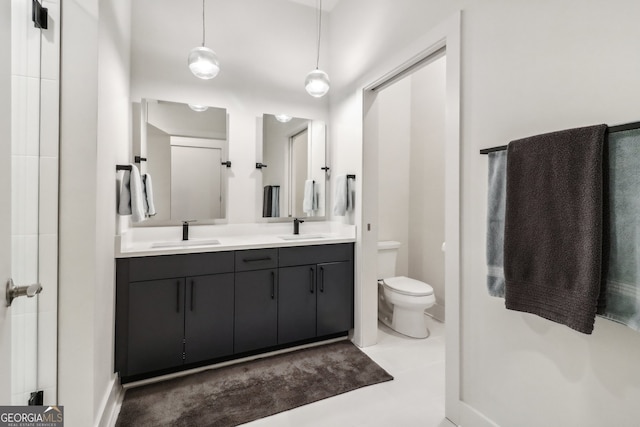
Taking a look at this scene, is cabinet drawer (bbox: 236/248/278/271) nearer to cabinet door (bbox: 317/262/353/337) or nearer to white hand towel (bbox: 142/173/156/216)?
cabinet door (bbox: 317/262/353/337)

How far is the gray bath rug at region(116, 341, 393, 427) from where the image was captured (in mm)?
1649

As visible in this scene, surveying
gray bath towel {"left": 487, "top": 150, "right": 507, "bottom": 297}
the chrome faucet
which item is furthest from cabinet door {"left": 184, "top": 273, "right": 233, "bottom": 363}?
gray bath towel {"left": 487, "top": 150, "right": 507, "bottom": 297}

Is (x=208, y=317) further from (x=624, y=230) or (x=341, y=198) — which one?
(x=624, y=230)

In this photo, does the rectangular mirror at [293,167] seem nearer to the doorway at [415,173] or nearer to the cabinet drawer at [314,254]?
the cabinet drawer at [314,254]

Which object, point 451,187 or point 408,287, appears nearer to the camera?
point 451,187

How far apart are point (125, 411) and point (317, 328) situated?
1.36 m

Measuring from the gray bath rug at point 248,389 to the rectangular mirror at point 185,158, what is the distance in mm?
1238

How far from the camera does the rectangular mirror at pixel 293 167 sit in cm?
275

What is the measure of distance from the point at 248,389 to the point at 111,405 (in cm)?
77

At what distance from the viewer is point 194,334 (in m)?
2.01

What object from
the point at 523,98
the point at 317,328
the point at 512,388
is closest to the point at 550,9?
the point at 523,98

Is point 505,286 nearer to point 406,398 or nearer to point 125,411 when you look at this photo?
point 406,398

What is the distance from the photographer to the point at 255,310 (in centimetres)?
220

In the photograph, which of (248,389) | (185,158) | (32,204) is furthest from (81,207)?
(248,389)
